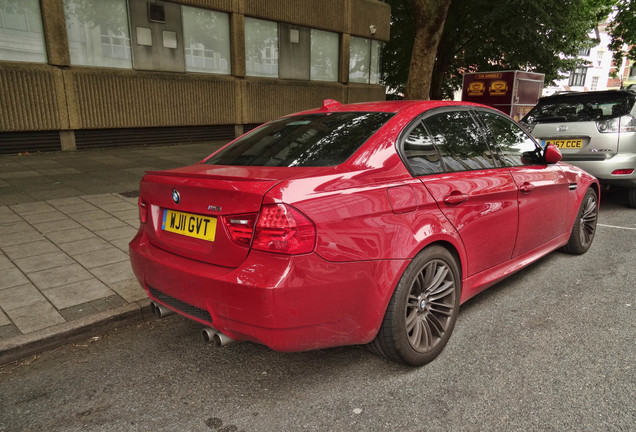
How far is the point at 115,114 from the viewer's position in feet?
35.1

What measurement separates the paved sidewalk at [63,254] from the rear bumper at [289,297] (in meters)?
1.10

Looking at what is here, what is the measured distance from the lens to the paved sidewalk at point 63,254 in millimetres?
3064

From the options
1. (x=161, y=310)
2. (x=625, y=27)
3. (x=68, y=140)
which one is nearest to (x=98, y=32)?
(x=68, y=140)

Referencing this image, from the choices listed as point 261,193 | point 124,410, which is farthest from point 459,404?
point 124,410

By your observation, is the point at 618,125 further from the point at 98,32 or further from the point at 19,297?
the point at 98,32

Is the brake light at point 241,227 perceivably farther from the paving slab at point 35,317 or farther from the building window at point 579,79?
the building window at point 579,79

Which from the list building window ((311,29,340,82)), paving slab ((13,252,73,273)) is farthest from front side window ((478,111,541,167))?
building window ((311,29,340,82))

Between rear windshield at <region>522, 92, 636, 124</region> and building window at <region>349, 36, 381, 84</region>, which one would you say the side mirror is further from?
building window at <region>349, 36, 381, 84</region>

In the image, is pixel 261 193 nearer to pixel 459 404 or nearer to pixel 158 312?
pixel 158 312

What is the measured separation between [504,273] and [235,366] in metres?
2.04

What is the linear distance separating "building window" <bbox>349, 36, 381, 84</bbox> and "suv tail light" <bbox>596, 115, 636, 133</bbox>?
447 inches

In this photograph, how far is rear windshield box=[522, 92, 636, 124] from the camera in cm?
637

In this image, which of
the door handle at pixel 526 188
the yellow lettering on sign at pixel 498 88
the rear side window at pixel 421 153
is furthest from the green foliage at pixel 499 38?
the rear side window at pixel 421 153

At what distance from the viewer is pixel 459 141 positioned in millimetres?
3141
